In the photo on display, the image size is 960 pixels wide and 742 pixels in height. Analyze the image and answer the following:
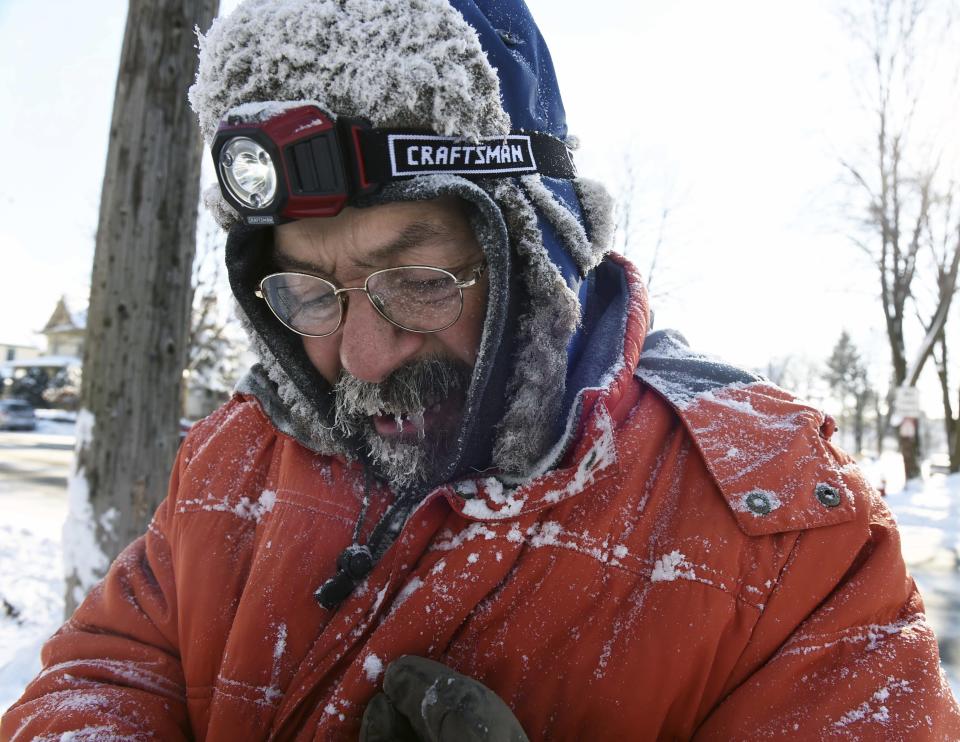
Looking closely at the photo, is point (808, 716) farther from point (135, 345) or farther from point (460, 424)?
point (135, 345)

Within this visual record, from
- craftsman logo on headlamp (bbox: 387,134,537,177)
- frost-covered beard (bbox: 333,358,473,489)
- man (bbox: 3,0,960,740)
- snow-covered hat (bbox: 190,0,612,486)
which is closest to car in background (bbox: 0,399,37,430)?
man (bbox: 3,0,960,740)

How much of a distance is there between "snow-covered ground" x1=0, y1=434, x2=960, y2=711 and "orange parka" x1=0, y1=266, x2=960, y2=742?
A: 322 cm

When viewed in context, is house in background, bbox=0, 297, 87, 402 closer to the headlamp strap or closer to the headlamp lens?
the headlamp lens

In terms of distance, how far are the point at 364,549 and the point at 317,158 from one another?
776mm

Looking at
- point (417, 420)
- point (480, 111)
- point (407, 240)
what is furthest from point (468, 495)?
point (480, 111)

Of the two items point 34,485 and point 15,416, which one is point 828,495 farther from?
point 15,416

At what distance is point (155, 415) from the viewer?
3.38m

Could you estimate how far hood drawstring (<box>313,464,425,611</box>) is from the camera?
4.19 ft

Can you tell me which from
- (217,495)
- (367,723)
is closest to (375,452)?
(217,495)

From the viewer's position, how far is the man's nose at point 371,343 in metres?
1.37

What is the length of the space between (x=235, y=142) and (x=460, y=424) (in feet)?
2.41

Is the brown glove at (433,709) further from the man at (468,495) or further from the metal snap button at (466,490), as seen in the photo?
the metal snap button at (466,490)

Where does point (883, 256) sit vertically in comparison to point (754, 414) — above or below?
above

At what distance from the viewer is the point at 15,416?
29.5 metres
